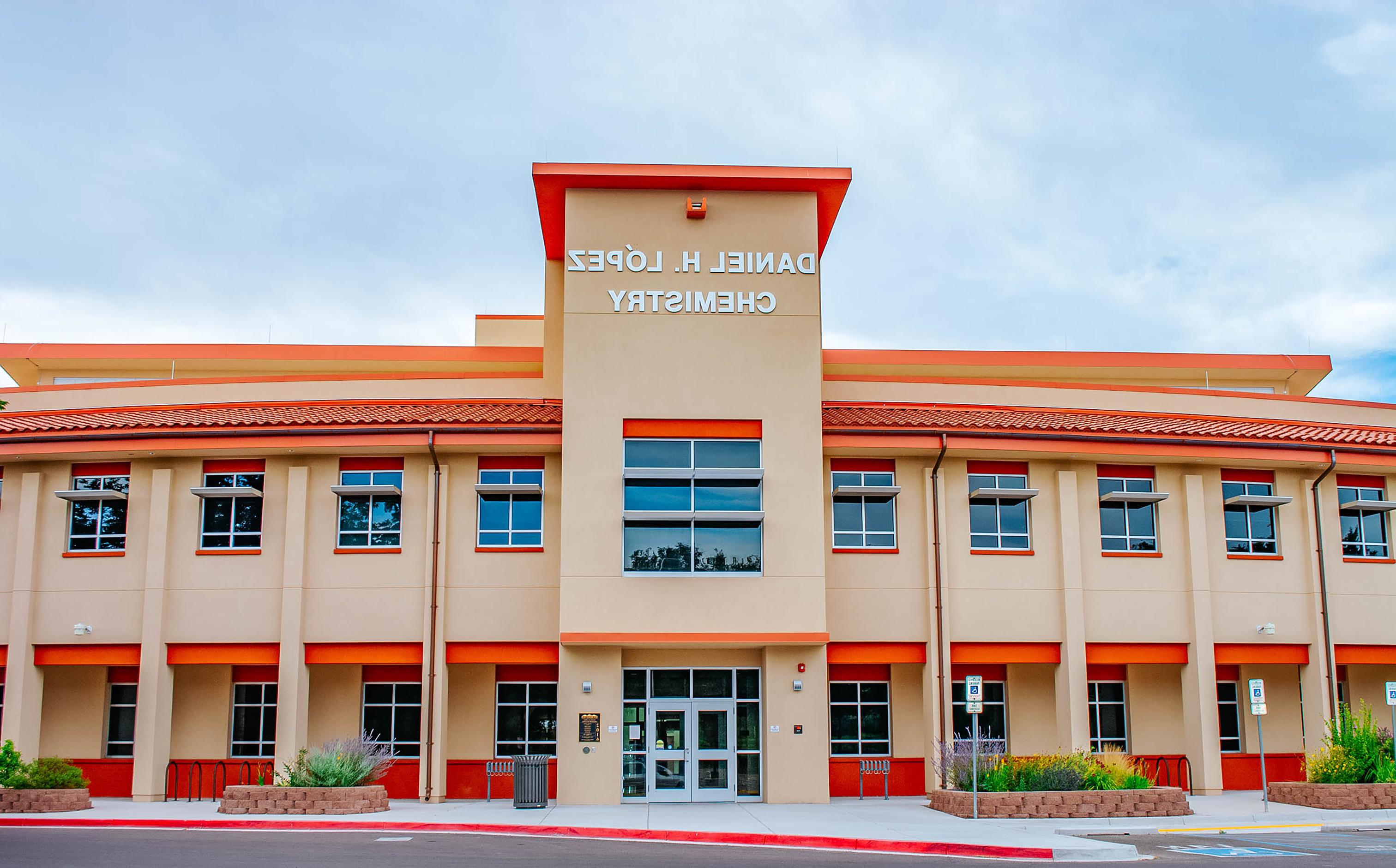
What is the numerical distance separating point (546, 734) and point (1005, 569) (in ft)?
32.8

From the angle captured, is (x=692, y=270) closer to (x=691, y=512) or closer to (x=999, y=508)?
(x=691, y=512)

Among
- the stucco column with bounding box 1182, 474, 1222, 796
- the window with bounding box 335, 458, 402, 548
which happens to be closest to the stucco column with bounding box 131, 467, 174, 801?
the window with bounding box 335, 458, 402, 548

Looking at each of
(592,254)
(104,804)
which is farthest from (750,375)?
(104,804)

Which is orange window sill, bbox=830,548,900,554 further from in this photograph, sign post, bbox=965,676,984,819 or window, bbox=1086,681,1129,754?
window, bbox=1086,681,1129,754

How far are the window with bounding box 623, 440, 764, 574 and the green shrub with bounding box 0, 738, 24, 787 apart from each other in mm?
11170

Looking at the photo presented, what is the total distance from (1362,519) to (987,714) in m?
9.34

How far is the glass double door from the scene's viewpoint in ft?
75.5

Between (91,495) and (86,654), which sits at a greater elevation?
(91,495)

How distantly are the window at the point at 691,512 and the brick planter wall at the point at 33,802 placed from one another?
10568 mm

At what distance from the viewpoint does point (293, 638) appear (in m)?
23.3

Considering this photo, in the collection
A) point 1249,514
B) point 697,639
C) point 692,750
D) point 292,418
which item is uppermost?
point 292,418

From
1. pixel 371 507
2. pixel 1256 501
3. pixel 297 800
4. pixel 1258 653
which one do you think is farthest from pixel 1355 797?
pixel 371 507

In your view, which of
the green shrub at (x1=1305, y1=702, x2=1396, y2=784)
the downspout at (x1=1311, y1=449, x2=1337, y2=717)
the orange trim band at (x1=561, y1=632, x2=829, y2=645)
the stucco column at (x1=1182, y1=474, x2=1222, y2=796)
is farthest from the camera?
the downspout at (x1=1311, y1=449, x2=1337, y2=717)

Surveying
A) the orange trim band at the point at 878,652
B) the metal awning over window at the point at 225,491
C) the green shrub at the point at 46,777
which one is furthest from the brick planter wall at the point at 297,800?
the orange trim band at the point at 878,652
